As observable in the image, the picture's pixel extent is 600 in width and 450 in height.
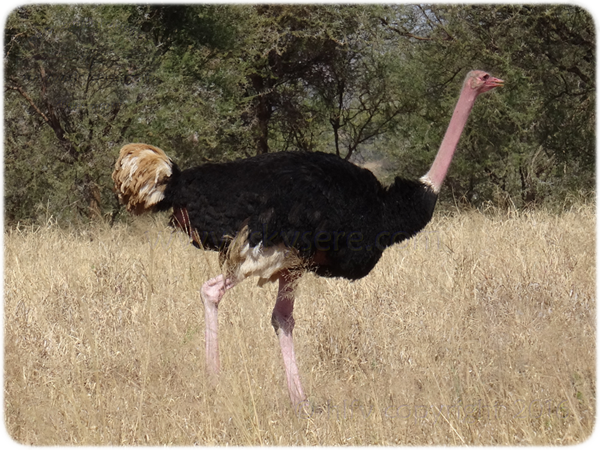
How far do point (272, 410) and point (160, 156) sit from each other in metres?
1.72

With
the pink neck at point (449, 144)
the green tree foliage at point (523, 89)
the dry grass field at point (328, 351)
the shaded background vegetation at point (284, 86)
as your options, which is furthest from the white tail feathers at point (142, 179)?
the green tree foliage at point (523, 89)

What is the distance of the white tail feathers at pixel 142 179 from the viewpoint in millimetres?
4285

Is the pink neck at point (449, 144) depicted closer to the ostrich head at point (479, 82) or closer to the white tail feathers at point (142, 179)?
the ostrich head at point (479, 82)

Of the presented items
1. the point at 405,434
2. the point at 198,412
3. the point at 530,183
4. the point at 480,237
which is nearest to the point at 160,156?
the point at 198,412

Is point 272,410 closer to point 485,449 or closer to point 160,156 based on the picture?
point 485,449

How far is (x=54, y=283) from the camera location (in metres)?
5.35

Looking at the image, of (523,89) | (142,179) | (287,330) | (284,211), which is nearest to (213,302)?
(287,330)

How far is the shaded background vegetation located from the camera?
876cm

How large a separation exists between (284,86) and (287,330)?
8.63m

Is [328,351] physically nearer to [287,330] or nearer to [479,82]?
[287,330]

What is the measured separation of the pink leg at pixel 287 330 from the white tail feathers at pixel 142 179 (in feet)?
2.67

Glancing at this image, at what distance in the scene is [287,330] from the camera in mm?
4004

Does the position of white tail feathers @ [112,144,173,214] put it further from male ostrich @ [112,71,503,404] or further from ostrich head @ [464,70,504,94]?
ostrich head @ [464,70,504,94]

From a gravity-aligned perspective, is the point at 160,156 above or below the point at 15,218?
above
